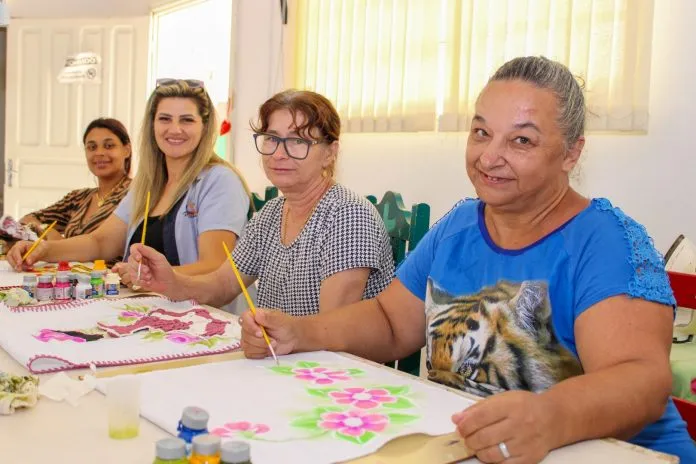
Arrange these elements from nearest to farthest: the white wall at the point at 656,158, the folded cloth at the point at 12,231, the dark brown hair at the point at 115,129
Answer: the white wall at the point at 656,158 < the folded cloth at the point at 12,231 < the dark brown hair at the point at 115,129

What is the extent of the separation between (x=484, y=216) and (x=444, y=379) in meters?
0.31

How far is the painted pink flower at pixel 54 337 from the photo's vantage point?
1.26 metres

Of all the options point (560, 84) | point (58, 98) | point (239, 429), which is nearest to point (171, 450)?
point (239, 429)

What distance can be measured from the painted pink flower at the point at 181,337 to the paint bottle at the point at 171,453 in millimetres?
639

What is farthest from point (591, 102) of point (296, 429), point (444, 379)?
point (296, 429)

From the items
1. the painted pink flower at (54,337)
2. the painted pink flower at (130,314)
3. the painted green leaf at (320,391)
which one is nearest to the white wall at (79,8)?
the painted pink flower at (130,314)

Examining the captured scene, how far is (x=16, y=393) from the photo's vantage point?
91 centimetres

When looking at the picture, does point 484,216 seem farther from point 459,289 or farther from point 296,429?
point 296,429

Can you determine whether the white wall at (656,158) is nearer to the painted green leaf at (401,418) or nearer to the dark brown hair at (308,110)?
the dark brown hair at (308,110)

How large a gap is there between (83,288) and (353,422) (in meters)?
1.02

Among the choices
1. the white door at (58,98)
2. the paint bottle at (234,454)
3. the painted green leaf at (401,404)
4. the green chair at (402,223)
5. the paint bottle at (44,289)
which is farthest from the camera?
the white door at (58,98)

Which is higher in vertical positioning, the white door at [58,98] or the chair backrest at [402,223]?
the white door at [58,98]

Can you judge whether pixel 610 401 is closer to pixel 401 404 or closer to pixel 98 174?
pixel 401 404

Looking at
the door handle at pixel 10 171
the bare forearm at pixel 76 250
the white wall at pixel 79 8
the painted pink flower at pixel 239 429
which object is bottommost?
the bare forearm at pixel 76 250
